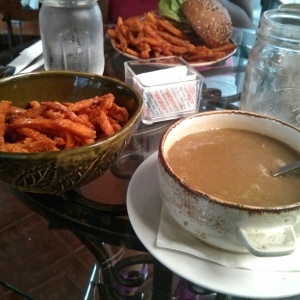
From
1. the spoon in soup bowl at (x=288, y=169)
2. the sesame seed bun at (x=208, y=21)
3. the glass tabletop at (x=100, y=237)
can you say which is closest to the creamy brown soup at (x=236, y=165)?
the spoon in soup bowl at (x=288, y=169)

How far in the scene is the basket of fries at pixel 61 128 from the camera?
457 mm

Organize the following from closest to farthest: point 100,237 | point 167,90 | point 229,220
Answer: point 229,220
point 100,237
point 167,90

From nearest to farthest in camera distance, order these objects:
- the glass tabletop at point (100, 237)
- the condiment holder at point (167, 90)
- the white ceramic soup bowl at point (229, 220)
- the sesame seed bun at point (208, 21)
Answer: the white ceramic soup bowl at point (229, 220)
the glass tabletop at point (100, 237)
the condiment holder at point (167, 90)
the sesame seed bun at point (208, 21)

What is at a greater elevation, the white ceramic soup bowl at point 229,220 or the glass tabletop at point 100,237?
the white ceramic soup bowl at point 229,220

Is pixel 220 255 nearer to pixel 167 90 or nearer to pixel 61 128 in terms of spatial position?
pixel 61 128

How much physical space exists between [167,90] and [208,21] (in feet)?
1.15

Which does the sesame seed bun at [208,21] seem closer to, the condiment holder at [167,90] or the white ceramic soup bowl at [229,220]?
the condiment holder at [167,90]

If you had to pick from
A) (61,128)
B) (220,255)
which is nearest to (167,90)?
(61,128)

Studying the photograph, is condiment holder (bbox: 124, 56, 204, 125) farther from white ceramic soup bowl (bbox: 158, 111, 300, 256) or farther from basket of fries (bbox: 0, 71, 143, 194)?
white ceramic soup bowl (bbox: 158, 111, 300, 256)

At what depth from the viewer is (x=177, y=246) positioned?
435 millimetres

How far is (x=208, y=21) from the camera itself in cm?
98

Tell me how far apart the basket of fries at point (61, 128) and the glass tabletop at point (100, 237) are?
0.05m

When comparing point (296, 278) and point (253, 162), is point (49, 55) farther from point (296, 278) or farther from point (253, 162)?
point (296, 278)

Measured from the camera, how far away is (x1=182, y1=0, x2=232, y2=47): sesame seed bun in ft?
3.21
